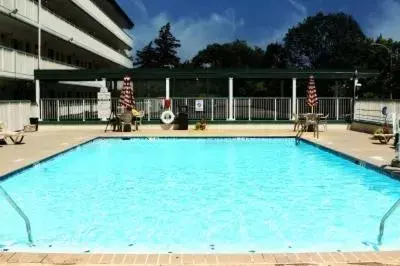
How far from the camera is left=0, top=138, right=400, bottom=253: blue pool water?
7.67 metres

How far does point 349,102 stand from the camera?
30.8 meters

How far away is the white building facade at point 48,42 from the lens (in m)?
29.0

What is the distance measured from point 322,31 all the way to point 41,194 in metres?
108

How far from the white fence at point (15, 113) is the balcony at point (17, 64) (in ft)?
5.24

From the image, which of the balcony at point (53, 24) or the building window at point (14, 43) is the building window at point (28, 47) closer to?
the balcony at point (53, 24)

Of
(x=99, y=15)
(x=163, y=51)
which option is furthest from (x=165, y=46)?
(x=99, y=15)

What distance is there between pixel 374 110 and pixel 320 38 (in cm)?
9087

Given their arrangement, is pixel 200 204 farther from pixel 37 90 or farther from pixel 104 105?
pixel 37 90

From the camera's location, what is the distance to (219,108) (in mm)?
30938

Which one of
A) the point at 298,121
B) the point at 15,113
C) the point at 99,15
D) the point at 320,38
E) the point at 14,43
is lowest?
the point at 298,121

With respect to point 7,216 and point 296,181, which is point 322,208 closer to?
point 296,181

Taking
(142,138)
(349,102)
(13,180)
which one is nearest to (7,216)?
(13,180)

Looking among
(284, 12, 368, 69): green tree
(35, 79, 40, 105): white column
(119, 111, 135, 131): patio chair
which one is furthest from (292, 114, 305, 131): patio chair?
(284, 12, 368, 69): green tree

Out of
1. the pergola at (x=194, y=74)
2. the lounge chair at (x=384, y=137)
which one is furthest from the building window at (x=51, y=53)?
the lounge chair at (x=384, y=137)
